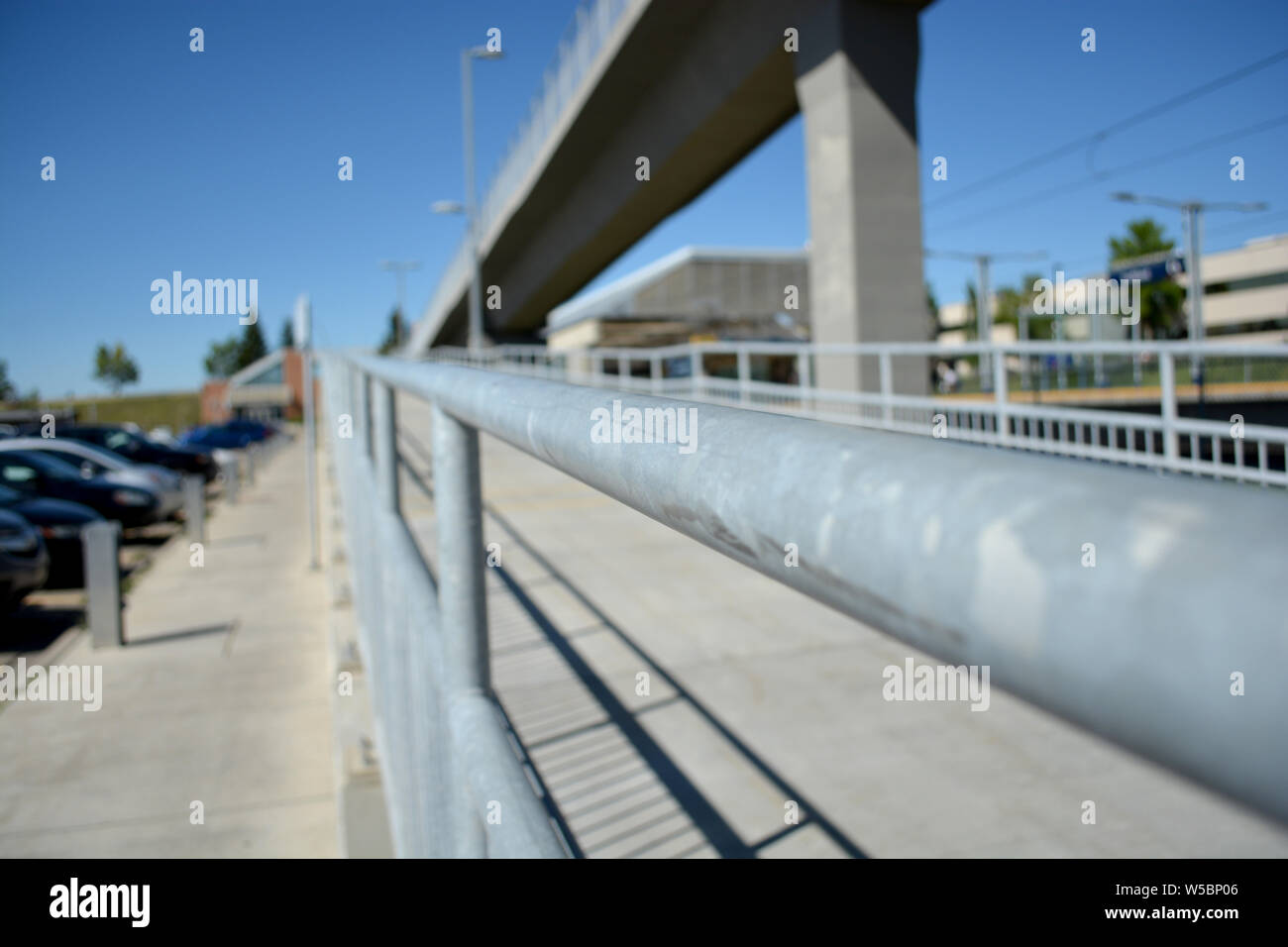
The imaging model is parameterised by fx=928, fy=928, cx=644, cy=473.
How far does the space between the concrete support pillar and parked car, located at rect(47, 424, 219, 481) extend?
18.1m

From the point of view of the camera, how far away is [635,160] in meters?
20.7

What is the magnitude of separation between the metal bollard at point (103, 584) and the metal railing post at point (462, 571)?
8730mm

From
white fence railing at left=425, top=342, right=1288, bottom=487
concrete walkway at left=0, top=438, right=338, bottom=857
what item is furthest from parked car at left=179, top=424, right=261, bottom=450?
concrete walkway at left=0, top=438, right=338, bottom=857

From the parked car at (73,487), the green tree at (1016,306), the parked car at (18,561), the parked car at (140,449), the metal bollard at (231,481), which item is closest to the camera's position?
the parked car at (18,561)

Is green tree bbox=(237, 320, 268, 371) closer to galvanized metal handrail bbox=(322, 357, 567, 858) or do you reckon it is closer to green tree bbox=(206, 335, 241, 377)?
green tree bbox=(206, 335, 241, 377)

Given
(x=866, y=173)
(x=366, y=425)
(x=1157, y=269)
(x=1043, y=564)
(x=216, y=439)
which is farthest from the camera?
(x=216, y=439)

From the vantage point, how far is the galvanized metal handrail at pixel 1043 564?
322mm

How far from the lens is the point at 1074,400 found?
1370 cm

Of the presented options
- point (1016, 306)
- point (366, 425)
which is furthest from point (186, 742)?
point (1016, 306)

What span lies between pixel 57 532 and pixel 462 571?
1246 cm

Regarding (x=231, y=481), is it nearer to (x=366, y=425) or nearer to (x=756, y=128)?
(x=756, y=128)

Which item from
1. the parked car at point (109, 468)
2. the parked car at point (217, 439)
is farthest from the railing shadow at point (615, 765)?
the parked car at point (217, 439)

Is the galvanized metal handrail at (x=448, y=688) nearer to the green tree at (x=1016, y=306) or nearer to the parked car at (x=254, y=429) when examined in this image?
the parked car at (x=254, y=429)
